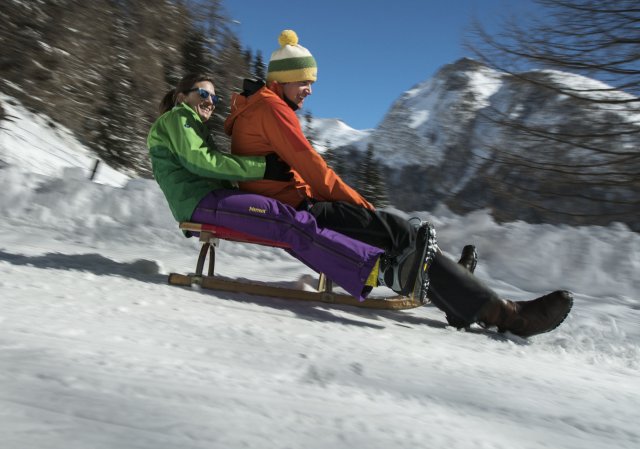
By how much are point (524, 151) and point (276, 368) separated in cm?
374

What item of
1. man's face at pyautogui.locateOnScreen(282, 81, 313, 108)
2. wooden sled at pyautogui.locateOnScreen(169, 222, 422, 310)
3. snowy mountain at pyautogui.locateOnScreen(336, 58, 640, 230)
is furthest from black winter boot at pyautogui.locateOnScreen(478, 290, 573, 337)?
snowy mountain at pyautogui.locateOnScreen(336, 58, 640, 230)

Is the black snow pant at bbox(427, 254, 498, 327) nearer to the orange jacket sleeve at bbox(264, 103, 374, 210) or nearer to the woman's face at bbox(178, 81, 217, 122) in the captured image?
the orange jacket sleeve at bbox(264, 103, 374, 210)

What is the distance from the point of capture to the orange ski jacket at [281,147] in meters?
2.93

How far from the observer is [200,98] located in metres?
3.25

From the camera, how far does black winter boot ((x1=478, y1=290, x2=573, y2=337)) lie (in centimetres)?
274

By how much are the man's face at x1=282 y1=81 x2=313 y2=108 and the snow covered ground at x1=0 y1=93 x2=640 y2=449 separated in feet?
3.78

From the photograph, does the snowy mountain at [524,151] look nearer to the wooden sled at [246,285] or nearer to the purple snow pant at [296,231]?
the wooden sled at [246,285]

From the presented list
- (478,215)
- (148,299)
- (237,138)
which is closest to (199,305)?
(148,299)

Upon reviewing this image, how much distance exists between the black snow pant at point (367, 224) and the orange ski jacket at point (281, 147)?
76 mm

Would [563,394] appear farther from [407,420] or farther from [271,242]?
[271,242]

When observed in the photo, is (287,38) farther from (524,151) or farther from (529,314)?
(524,151)

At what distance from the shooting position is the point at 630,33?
447cm

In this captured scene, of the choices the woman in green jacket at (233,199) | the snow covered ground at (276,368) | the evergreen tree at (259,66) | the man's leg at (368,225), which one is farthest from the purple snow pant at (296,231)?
the evergreen tree at (259,66)

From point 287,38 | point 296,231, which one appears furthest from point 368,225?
point 287,38
